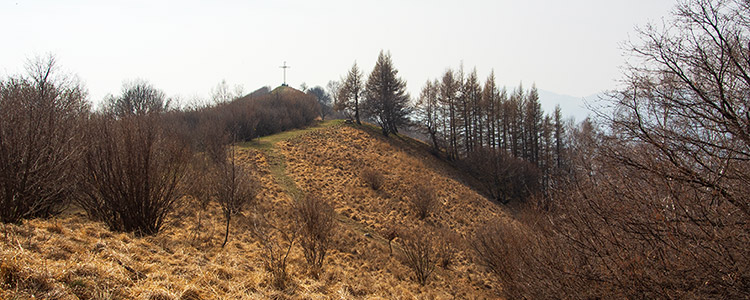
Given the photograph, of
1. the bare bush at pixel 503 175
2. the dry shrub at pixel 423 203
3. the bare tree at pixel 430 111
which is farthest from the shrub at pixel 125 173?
the bare tree at pixel 430 111

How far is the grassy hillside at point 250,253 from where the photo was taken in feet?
11.3

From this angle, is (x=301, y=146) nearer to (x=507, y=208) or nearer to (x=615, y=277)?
(x=507, y=208)

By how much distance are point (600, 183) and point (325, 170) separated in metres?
18.0

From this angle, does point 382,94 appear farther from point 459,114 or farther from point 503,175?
point 503,175

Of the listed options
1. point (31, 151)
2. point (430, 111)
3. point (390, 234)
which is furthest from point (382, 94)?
point (31, 151)

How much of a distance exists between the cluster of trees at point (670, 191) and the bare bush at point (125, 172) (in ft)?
25.6

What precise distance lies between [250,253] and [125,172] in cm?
301

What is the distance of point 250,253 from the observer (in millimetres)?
7133

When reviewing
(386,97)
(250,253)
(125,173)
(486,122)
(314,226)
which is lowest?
(250,253)

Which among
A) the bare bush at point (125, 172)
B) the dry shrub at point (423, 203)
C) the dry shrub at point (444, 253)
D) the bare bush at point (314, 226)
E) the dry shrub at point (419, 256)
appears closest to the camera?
the bare bush at point (125, 172)

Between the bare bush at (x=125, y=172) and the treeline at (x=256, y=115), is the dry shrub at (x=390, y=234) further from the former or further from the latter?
the treeline at (x=256, y=115)

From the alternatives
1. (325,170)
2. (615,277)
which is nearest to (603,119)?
(615,277)

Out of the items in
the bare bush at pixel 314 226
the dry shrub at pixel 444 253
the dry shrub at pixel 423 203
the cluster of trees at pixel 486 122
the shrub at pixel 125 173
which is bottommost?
the dry shrub at pixel 444 253

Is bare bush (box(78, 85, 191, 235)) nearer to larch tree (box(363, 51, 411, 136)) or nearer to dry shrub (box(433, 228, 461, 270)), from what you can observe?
dry shrub (box(433, 228, 461, 270))
